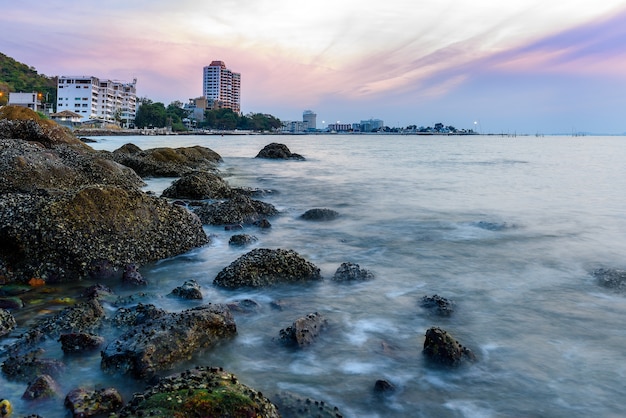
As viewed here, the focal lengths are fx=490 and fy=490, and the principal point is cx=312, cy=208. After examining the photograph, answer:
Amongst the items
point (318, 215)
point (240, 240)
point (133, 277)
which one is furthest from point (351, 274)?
point (318, 215)

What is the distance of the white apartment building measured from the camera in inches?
5020

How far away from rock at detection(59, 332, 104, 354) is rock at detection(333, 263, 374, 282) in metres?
3.77

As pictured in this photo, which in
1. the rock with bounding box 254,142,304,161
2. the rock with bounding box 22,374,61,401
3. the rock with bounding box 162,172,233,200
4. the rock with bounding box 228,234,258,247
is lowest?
the rock with bounding box 22,374,61,401

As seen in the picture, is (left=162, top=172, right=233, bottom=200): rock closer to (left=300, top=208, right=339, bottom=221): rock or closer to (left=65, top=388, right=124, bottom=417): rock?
(left=300, top=208, right=339, bottom=221): rock

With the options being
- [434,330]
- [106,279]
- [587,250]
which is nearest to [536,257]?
[587,250]

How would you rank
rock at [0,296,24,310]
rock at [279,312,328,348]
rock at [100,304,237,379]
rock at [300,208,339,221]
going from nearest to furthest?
1. rock at [100,304,237,379]
2. rock at [279,312,328,348]
3. rock at [0,296,24,310]
4. rock at [300,208,339,221]

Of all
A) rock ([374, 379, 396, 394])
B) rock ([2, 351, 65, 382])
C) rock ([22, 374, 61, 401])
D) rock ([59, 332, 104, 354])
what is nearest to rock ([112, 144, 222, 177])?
rock ([59, 332, 104, 354])

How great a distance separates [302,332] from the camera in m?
5.48

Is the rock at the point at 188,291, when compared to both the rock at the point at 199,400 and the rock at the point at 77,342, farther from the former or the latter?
the rock at the point at 199,400

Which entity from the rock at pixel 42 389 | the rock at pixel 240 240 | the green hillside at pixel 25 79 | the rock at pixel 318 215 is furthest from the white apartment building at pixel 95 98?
the rock at pixel 42 389

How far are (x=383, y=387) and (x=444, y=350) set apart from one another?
36.3 inches

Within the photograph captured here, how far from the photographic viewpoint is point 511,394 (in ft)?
15.2

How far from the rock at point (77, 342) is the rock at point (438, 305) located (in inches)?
163

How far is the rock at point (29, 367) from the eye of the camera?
4344mm
